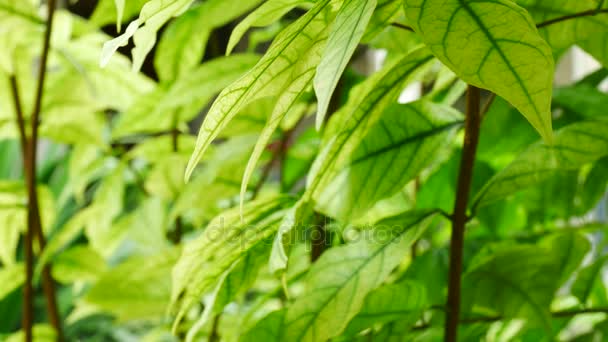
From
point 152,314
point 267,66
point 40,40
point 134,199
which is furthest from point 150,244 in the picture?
point 134,199

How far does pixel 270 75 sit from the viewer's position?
0.24m

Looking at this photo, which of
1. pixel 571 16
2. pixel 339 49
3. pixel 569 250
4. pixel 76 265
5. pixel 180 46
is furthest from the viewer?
pixel 76 265

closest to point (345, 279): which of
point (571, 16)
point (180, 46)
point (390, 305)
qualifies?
point (390, 305)

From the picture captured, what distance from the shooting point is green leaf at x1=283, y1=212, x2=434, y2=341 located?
32cm

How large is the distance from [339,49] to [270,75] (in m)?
0.04

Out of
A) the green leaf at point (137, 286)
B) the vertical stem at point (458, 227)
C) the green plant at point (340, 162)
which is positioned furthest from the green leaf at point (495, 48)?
the green leaf at point (137, 286)

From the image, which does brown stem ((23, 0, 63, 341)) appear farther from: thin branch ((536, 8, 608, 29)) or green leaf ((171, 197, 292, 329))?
thin branch ((536, 8, 608, 29))

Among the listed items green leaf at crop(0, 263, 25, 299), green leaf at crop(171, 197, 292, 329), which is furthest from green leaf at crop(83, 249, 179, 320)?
green leaf at crop(171, 197, 292, 329)

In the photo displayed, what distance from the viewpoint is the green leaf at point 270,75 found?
9.1 inches

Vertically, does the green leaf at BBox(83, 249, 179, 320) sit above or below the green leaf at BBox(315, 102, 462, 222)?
below

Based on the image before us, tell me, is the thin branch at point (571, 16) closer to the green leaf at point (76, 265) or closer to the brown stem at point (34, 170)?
the brown stem at point (34, 170)

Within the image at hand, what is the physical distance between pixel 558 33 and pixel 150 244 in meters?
0.43

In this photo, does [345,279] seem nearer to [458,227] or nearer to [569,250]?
[458,227]

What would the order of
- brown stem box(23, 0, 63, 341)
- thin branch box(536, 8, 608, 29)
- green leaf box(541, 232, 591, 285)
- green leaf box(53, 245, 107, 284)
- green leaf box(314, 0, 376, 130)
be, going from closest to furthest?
green leaf box(314, 0, 376, 130), thin branch box(536, 8, 608, 29), green leaf box(541, 232, 591, 285), brown stem box(23, 0, 63, 341), green leaf box(53, 245, 107, 284)
